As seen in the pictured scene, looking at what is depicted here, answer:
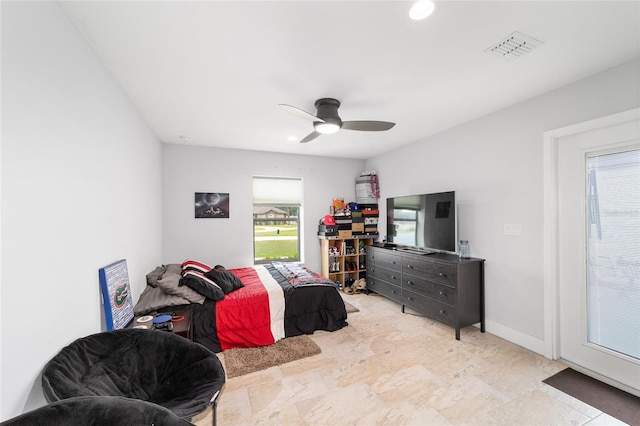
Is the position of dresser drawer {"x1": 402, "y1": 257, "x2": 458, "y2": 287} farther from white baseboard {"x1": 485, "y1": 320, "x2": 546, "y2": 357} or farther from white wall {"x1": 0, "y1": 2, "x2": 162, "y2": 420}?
white wall {"x1": 0, "y1": 2, "x2": 162, "y2": 420}

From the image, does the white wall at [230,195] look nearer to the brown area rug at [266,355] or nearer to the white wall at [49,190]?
the brown area rug at [266,355]

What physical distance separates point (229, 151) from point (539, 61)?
422 centimetres

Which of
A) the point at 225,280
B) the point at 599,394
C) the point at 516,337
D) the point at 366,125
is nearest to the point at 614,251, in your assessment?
the point at 599,394

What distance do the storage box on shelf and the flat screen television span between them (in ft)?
2.50

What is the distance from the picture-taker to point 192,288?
2967 millimetres

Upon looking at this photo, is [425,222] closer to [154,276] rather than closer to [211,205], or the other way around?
[211,205]

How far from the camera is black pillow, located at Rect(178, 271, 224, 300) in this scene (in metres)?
2.93

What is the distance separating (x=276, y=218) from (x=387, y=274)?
229 cm

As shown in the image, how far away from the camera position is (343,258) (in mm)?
5121

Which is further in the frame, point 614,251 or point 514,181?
point 514,181

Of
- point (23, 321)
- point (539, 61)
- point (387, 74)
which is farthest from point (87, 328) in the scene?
point (539, 61)

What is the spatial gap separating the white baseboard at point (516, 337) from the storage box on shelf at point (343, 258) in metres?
2.25

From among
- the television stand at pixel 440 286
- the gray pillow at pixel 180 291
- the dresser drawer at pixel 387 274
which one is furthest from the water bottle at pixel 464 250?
the gray pillow at pixel 180 291

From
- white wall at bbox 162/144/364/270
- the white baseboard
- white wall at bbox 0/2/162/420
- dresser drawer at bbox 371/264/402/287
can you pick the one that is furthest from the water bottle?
white wall at bbox 0/2/162/420
